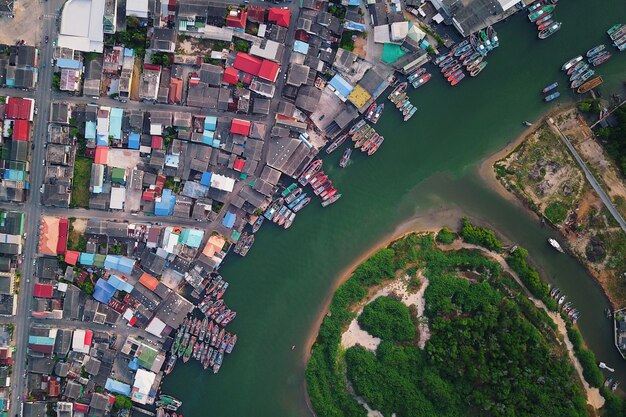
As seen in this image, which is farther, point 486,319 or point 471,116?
point 471,116

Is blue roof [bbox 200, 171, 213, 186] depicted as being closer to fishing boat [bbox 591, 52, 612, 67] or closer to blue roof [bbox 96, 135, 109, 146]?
blue roof [bbox 96, 135, 109, 146]

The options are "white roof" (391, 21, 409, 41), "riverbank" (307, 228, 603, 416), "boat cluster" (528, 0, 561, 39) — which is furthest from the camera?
"boat cluster" (528, 0, 561, 39)

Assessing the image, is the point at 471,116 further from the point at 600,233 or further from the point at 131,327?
the point at 131,327

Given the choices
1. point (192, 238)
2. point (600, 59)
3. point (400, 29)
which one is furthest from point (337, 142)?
point (600, 59)

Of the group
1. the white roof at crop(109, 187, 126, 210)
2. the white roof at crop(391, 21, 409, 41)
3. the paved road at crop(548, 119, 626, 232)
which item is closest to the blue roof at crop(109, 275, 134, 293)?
the white roof at crop(109, 187, 126, 210)

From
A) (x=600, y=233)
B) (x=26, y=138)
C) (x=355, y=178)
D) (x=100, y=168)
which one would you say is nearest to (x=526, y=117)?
(x=600, y=233)

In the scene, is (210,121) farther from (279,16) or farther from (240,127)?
(279,16)

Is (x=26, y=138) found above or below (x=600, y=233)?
below
